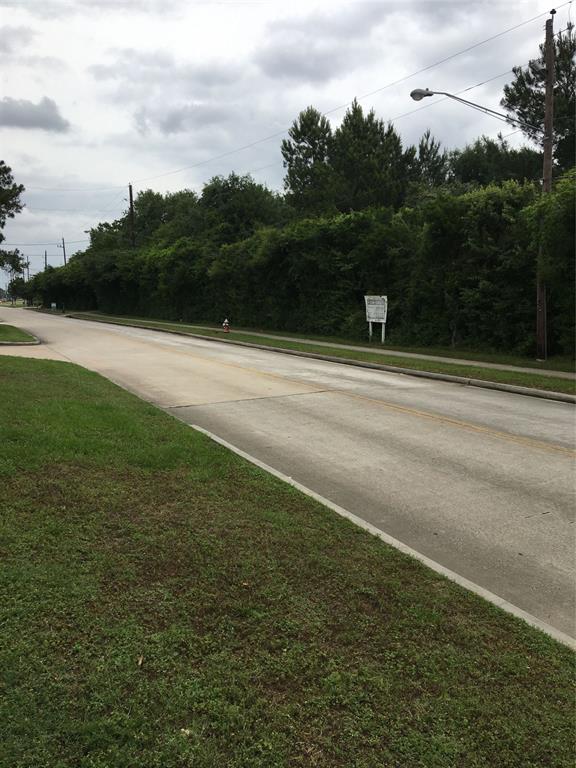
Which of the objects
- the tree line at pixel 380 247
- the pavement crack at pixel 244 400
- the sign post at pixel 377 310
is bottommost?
the pavement crack at pixel 244 400

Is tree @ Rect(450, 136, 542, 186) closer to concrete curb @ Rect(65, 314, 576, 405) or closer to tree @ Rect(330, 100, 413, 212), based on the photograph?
tree @ Rect(330, 100, 413, 212)

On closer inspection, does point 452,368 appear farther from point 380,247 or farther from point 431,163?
point 431,163

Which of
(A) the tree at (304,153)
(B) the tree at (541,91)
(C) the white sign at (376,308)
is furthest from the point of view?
(A) the tree at (304,153)

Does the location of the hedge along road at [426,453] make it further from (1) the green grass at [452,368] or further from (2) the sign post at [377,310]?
(2) the sign post at [377,310]

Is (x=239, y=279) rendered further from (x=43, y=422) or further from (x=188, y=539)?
(x=188, y=539)

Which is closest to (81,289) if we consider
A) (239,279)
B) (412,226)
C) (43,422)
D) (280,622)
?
(239,279)

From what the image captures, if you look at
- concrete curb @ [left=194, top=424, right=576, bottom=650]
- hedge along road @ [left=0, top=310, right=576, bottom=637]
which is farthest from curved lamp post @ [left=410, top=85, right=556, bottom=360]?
concrete curb @ [left=194, top=424, right=576, bottom=650]

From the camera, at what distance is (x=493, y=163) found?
3991 cm

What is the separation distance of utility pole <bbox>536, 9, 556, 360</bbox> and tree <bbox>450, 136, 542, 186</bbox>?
14308mm

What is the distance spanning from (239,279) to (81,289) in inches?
1865

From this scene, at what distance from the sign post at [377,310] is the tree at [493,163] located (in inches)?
485

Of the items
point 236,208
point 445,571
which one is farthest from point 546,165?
point 236,208

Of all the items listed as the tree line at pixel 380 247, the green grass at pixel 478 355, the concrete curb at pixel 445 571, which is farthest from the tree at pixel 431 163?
the concrete curb at pixel 445 571

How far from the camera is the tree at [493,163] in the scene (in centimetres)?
3619
